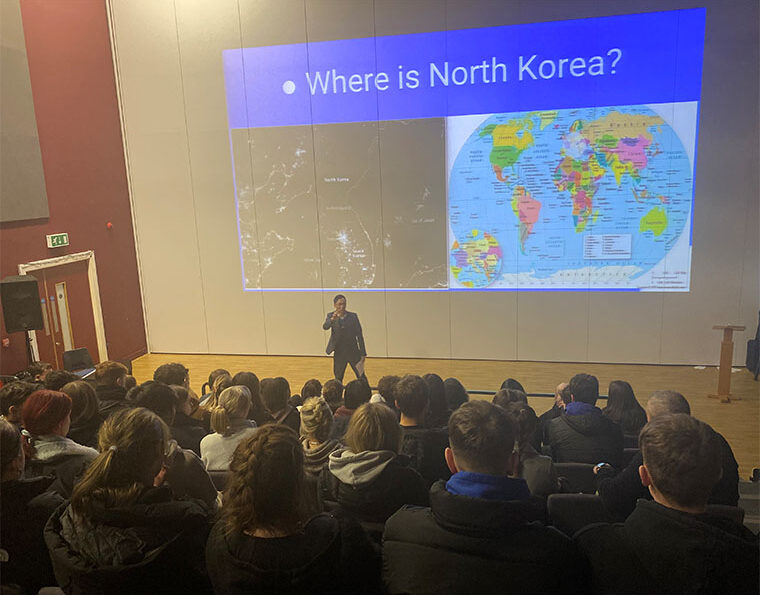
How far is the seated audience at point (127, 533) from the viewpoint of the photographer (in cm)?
186

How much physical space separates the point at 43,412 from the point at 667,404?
3.06 m

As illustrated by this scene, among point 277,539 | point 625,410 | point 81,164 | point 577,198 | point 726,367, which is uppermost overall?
point 81,164

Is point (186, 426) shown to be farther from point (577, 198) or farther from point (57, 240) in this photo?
point (577, 198)

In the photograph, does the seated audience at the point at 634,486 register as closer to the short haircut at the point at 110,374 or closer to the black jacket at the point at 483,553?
the black jacket at the point at 483,553

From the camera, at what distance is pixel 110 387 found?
4258 millimetres

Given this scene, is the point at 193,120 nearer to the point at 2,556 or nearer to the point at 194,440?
the point at 194,440

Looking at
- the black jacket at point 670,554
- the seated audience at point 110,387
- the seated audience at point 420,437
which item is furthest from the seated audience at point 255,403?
the black jacket at point 670,554

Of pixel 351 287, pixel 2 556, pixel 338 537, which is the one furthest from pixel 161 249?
pixel 338 537

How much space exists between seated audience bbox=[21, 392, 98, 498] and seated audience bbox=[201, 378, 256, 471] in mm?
646

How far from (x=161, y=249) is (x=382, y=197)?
11.6 ft

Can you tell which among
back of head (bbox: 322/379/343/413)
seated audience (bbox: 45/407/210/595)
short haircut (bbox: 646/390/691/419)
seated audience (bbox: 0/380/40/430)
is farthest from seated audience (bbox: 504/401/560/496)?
seated audience (bbox: 0/380/40/430)

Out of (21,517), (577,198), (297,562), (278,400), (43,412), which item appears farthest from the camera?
(577,198)

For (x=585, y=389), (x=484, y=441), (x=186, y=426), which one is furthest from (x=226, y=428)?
(x=585, y=389)

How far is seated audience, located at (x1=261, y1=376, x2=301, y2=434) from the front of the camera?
3.90 m
